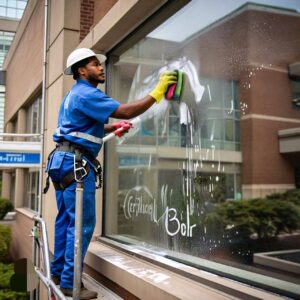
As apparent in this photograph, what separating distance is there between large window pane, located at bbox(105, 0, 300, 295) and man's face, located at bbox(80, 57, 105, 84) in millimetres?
966

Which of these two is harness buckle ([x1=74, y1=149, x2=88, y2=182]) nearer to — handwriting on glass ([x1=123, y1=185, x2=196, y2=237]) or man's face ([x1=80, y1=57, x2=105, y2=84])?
man's face ([x1=80, y1=57, x2=105, y2=84])

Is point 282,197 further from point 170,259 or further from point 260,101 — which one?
point 170,259

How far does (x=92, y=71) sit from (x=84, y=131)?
0.55m

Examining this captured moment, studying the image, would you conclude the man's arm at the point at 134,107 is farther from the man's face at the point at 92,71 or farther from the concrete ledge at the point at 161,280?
the concrete ledge at the point at 161,280

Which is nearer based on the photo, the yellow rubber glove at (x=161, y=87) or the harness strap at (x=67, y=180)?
the yellow rubber glove at (x=161, y=87)

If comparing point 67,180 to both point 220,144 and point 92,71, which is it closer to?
point 92,71

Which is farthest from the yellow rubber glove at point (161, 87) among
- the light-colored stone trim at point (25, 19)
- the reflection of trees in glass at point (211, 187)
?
the light-colored stone trim at point (25, 19)

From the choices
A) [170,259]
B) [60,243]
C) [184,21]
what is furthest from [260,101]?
[60,243]

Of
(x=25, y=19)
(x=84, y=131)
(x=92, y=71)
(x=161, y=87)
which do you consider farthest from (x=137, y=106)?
(x=25, y=19)

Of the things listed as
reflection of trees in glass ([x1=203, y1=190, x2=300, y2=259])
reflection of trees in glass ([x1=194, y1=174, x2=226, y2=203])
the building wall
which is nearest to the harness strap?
reflection of trees in glass ([x1=194, y1=174, x2=226, y2=203])

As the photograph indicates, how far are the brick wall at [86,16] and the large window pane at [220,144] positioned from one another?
1399mm

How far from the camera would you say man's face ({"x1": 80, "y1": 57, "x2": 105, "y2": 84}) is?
3574 millimetres

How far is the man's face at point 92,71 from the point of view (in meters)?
3.57

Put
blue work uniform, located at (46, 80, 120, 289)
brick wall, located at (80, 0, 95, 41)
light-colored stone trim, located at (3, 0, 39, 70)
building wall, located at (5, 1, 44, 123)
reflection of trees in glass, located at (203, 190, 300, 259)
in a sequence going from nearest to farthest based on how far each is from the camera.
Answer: reflection of trees in glass, located at (203, 190, 300, 259), blue work uniform, located at (46, 80, 120, 289), brick wall, located at (80, 0, 95, 41), building wall, located at (5, 1, 44, 123), light-colored stone trim, located at (3, 0, 39, 70)
